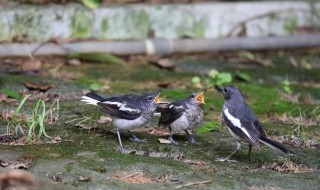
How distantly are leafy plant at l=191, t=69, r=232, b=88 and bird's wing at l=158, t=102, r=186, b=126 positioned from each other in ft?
7.00

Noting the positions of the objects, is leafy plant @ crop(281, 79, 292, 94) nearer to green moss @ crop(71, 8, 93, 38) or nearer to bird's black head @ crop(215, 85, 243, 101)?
bird's black head @ crop(215, 85, 243, 101)

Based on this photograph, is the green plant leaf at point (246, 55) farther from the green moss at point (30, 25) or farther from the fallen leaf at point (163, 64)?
the green moss at point (30, 25)

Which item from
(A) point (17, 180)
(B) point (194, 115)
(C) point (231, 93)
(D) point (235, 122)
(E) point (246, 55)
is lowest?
(E) point (246, 55)

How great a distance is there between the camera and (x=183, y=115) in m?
7.35

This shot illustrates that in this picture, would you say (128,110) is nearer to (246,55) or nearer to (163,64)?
(163,64)

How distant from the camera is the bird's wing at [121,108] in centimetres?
712

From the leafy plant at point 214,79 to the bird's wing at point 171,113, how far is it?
7.00ft

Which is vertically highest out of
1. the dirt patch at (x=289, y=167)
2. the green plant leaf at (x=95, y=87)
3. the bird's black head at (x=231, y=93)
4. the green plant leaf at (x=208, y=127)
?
the bird's black head at (x=231, y=93)

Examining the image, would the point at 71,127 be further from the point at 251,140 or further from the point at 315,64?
the point at 315,64

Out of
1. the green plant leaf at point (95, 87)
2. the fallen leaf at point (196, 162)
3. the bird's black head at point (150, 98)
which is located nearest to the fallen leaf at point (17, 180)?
the fallen leaf at point (196, 162)

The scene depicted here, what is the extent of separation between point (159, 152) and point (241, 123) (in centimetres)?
82

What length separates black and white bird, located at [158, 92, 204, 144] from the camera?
736 centimetres

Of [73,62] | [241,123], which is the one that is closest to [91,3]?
[73,62]

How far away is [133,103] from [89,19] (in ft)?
13.0
